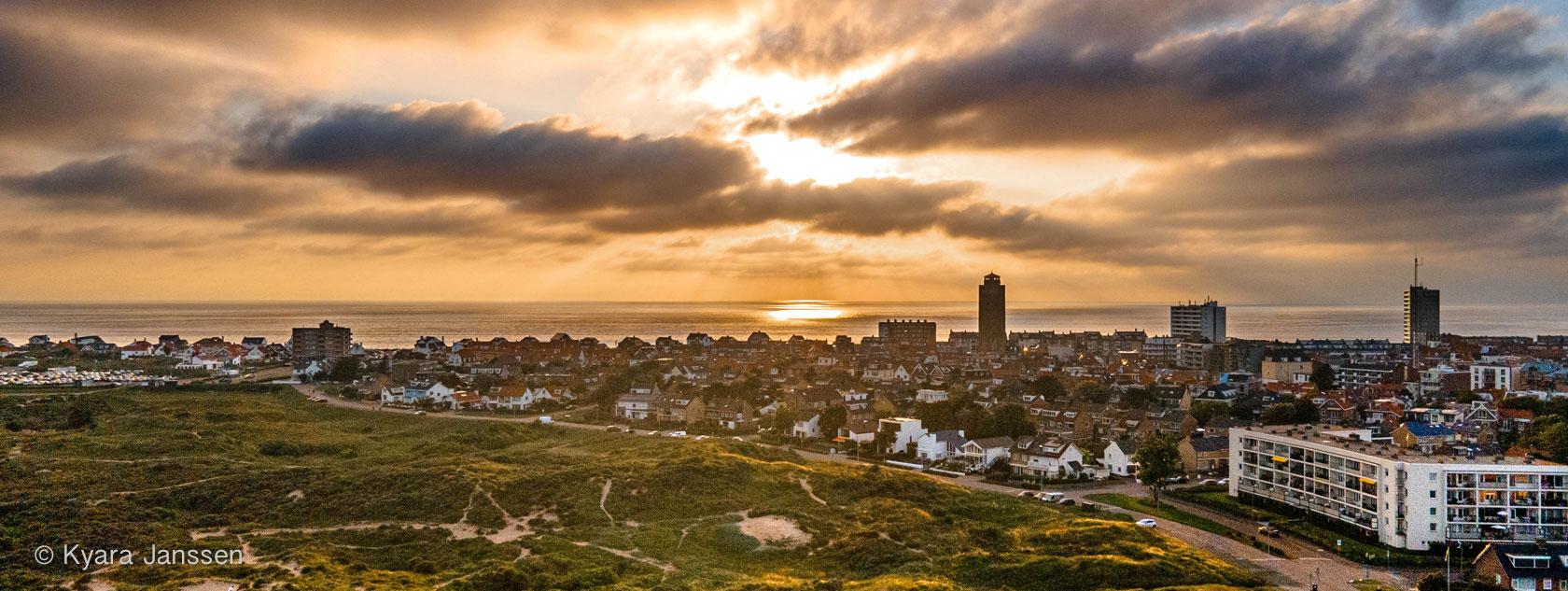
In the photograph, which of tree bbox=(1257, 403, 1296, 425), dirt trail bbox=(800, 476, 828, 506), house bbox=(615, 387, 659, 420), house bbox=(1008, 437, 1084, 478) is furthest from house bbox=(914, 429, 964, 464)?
tree bbox=(1257, 403, 1296, 425)

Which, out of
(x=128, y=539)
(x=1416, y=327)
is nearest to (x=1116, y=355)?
(x=1416, y=327)

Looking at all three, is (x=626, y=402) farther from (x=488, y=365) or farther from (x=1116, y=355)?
(x=1116, y=355)

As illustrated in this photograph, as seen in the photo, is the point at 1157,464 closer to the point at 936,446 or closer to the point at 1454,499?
the point at 1454,499

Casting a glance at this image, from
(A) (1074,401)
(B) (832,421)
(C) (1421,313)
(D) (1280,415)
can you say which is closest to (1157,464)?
(B) (832,421)

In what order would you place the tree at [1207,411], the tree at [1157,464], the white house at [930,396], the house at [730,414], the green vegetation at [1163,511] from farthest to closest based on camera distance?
the white house at [930,396], the house at [730,414], the tree at [1207,411], the tree at [1157,464], the green vegetation at [1163,511]

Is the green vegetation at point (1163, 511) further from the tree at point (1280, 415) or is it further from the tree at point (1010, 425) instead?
the tree at point (1280, 415)

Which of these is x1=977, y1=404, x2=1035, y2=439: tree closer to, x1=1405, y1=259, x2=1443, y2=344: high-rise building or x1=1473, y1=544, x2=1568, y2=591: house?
x1=1473, y1=544, x2=1568, y2=591: house

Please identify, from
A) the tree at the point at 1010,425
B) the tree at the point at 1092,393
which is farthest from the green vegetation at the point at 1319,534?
the tree at the point at 1092,393
